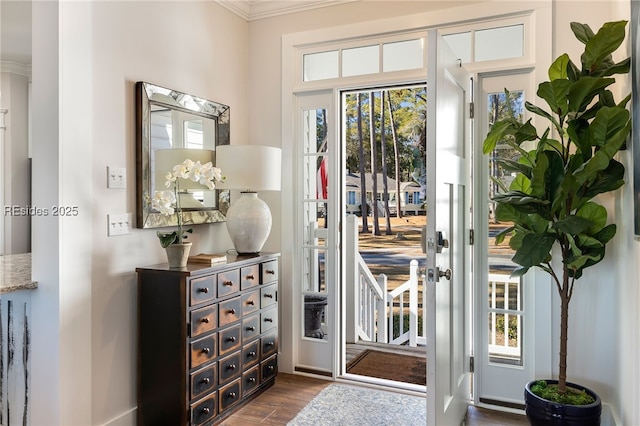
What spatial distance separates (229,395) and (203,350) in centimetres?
41

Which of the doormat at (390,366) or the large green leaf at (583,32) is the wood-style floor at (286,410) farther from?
the large green leaf at (583,32)

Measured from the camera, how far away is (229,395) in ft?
8.52

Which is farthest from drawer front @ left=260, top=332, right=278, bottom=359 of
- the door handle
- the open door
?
the door handle

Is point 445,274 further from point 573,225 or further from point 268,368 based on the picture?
point 268,368

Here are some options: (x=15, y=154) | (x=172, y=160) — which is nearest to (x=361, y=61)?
(x=172, y=160)

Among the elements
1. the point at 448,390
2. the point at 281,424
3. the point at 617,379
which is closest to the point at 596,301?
the point at 617,379

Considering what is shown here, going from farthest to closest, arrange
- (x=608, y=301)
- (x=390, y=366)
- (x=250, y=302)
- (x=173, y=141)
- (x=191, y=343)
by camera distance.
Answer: (x=390, y=366), (x=250, y=302), (x=173, y=141), (x=608, y=301), (x=191, y=343)

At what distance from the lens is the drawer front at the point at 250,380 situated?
2.74m

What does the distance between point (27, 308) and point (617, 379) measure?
3.06 meters

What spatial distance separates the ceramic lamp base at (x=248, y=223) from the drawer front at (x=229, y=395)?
0.83 metres

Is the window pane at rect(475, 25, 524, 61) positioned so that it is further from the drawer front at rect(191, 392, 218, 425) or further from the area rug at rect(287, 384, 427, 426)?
the drawer front at rect(191, 392, 218, 425)

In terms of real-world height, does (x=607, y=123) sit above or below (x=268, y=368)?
above

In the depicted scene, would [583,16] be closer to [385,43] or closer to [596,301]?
[385,43]

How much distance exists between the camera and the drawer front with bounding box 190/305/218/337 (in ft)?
7.57
